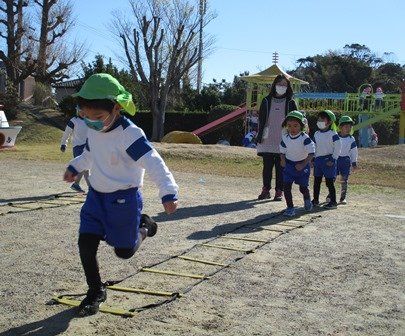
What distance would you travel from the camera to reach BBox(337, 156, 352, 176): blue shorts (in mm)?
10797

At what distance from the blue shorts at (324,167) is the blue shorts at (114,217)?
6238 mm

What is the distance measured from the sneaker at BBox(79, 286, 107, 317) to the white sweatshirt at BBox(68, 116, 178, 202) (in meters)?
0.69

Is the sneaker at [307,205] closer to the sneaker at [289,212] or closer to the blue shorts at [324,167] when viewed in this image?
the sneaker at [289,212]

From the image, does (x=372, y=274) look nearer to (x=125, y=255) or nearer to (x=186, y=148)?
(x=125, y=255)

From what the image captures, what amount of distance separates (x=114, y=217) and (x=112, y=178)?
0.27 meters

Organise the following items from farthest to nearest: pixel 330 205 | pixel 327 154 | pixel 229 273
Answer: pixel 327 154, pixel 330 205, pixel 229 273

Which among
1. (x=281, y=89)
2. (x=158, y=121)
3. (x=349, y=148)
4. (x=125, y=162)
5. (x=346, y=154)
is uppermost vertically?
(x=281, y=89)

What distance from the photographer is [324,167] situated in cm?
1001

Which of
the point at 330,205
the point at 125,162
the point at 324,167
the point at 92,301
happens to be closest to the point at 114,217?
the point at 125,162

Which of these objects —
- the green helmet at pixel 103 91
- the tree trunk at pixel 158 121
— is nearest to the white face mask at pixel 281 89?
the green helmet at pixel 103 91

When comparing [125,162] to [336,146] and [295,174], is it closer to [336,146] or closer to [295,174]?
[295,174]

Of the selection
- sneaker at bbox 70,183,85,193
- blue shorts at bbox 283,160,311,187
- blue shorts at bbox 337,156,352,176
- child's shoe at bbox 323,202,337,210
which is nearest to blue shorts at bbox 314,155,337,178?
child's shoe at bbox 323,202,337,210

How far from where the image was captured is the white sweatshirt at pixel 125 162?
4141mm

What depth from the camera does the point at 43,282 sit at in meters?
4.76
